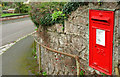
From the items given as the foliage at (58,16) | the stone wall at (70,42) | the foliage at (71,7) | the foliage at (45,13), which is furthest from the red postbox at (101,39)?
the foliage at (45,13)

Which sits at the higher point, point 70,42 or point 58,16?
point 58,16

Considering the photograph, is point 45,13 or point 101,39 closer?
point 101,39

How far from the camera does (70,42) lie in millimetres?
5168

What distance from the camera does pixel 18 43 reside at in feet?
37.2

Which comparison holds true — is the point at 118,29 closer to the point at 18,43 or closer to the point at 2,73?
the point at 2,73

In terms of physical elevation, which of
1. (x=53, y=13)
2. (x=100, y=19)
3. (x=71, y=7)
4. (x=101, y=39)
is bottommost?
(x=101, y=39)

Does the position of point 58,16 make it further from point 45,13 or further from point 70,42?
point 45,13

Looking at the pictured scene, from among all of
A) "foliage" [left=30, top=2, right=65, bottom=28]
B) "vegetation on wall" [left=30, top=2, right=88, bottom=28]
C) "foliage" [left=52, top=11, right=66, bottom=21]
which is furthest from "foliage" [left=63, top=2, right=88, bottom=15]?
"foliage" [left=30, top=2, right=65, bottom=28]

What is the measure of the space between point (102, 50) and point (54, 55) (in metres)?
2.14

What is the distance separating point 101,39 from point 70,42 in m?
1.30

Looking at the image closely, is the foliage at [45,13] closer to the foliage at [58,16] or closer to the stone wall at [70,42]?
the foliage at [58,16]

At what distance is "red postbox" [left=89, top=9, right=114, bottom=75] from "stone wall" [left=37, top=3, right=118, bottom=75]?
135 millimetres

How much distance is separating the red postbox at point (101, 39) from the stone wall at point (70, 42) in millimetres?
135

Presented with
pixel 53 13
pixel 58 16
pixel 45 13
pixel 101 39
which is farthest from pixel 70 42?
pixel 45 13
